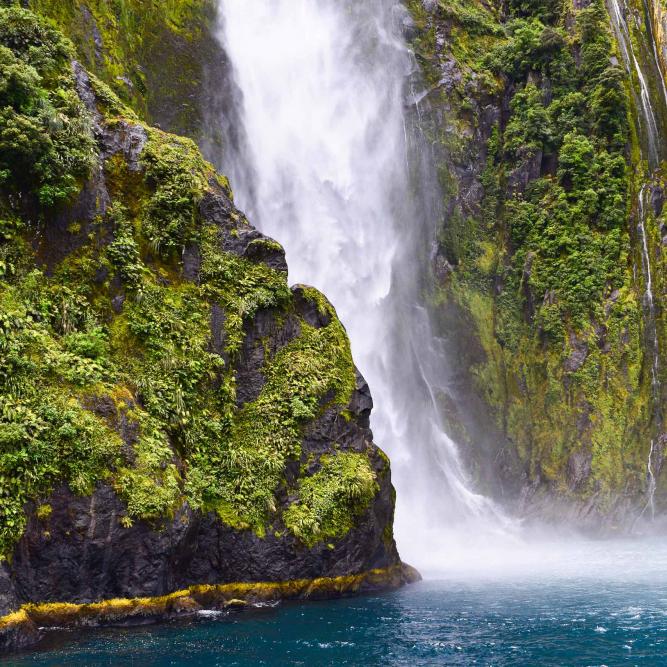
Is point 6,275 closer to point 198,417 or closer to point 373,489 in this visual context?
point 198,417

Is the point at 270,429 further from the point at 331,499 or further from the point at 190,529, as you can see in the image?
the point at 190,529

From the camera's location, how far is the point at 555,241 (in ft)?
89.9

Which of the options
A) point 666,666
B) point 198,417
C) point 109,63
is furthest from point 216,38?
point 666,666

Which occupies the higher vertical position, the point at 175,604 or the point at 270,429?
the point at 270,429

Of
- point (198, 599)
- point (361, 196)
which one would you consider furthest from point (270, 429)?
point (361, 196)

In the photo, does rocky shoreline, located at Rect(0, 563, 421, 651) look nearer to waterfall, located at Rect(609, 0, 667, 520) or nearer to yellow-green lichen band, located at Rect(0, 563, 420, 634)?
yellow-green lichen band, located at Rect(0, 563, 420, 634)

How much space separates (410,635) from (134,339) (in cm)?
815

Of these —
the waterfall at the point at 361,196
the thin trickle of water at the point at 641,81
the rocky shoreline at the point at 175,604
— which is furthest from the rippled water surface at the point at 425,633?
the thin trickle of water at the point at 641,81

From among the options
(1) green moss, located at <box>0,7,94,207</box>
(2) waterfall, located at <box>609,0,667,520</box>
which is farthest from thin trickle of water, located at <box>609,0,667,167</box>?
(1) green moss, located at <box>0,7,94,207</box>

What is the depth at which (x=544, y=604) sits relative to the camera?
1416 centimetres

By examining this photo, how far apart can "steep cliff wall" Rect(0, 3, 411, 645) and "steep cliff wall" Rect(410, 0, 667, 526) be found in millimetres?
11380

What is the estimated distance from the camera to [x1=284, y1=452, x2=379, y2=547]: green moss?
585 inches

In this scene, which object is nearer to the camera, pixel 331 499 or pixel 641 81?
pixel 331 499

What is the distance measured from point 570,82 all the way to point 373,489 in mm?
22881
